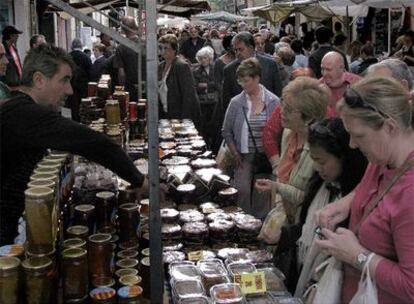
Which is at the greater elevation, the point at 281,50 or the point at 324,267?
the point at 281,50

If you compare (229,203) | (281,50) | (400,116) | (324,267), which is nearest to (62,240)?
(324,267)

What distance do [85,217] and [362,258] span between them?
1137 mm

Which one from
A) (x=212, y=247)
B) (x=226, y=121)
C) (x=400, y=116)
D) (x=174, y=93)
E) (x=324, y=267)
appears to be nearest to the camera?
(x=400, y=116)

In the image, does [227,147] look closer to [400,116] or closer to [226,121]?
[226,121]

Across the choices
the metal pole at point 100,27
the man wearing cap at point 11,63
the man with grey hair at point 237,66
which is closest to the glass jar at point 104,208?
the metal pole at point 100,27

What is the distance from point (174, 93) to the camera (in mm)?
6914

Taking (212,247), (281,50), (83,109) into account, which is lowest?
(212,247)

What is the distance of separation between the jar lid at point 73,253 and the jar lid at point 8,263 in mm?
185

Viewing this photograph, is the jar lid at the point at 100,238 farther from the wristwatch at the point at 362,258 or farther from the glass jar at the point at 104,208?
Answer: the wristwatch at the point at 362,258

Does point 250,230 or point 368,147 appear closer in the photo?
point 368,147

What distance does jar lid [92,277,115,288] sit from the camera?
83.2 inches

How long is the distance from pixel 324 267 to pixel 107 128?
213cm

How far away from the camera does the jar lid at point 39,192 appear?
6.42 ft

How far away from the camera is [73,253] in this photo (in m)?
2.07
